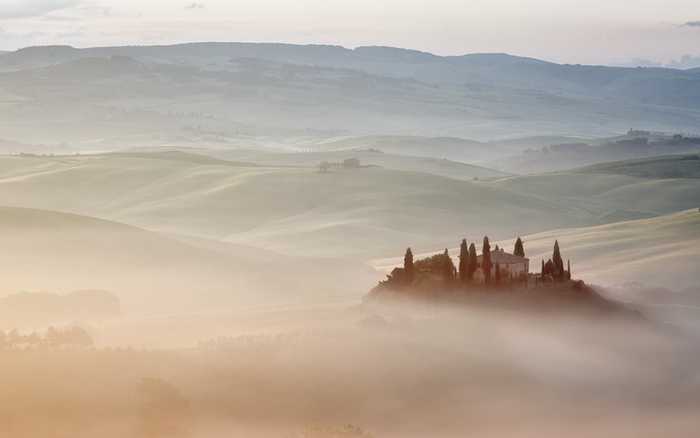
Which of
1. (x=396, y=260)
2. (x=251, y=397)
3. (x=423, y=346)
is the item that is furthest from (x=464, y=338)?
(x=396, y=260)

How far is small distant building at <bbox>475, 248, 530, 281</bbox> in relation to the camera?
80750 mm

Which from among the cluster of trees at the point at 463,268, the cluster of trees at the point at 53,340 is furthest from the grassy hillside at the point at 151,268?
Result: the cluster of trees at the point at 53,340

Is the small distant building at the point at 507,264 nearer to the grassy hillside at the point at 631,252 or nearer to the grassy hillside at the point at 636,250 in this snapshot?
the grassy hillside at the point at 631,252

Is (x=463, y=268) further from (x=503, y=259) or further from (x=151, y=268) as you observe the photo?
(x=151, y=268)

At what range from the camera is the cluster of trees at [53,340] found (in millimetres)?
62031

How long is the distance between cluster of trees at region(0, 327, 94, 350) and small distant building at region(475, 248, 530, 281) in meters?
26.2

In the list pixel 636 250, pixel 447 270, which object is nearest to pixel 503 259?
pixel 447 270

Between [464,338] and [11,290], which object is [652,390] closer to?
[464,338]

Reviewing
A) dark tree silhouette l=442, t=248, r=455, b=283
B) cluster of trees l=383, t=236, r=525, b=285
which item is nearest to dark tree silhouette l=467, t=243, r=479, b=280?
cluster of trees l=383, t=236, r=525, b=285

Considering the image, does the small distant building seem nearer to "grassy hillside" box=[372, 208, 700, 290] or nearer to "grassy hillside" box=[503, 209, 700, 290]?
"grassy hillside" box=[372, 208, 700, 290]

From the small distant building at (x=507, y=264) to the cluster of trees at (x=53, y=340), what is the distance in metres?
26.2

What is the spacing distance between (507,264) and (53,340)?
1188 inches

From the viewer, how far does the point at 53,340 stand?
209 ft

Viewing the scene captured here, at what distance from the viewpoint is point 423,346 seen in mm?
65938
